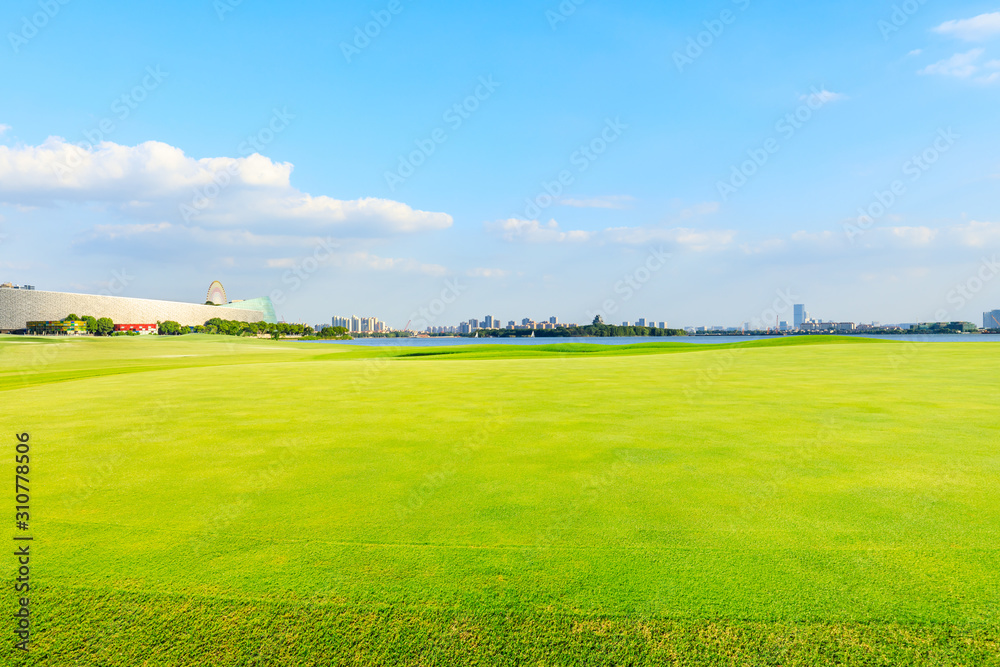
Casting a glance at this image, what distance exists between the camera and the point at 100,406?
12109 mm

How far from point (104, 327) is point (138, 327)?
23.6m

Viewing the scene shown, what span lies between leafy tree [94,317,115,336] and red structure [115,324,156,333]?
478 inches

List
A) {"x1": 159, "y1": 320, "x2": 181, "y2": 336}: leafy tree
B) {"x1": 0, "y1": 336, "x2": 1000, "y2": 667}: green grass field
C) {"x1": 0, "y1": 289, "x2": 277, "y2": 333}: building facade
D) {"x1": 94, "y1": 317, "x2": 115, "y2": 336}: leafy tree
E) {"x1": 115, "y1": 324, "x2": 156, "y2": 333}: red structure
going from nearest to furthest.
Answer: {"x1": 0, "y1": 336, "x2": 1000, "y2": 667}: green grass field < {"x1": 0, "y1": 289, "x2": 277, "y2": 333}: building facade < {"x1": 94, "y1": 317, "x2": 115, "y2": 336}: leafy tree < {"x1": 115, "y1": 324, "x2": 156, "y2": 333}: red structure < {"x1": 159, "y1": 320, "x2": 181, "y2": 336}: leafy tree

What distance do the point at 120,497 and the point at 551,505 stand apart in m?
4.59

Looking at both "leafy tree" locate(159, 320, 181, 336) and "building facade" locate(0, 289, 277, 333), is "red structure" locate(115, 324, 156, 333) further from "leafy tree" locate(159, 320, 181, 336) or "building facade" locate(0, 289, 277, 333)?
"leafy tree" locate(159, 320, 181, 336)

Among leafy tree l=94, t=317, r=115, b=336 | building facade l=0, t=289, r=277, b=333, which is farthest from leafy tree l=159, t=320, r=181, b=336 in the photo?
leafy tree l=94, t=317, r=115, b=336

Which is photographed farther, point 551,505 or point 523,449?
point 523,449

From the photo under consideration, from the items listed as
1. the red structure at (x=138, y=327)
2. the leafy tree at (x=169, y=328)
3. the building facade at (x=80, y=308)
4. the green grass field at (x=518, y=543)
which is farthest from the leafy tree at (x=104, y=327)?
the green grass field at (x=518, y=543)

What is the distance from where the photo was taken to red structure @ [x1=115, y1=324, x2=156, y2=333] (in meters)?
150

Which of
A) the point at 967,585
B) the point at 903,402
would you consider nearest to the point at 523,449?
Result: the point at 967,585

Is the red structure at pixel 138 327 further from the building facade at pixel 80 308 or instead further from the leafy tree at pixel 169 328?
the leafy tree at pixel 169 328

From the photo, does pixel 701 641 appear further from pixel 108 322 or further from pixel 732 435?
pixel 108 322

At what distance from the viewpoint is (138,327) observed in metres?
157

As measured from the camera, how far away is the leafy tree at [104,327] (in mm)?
134125
